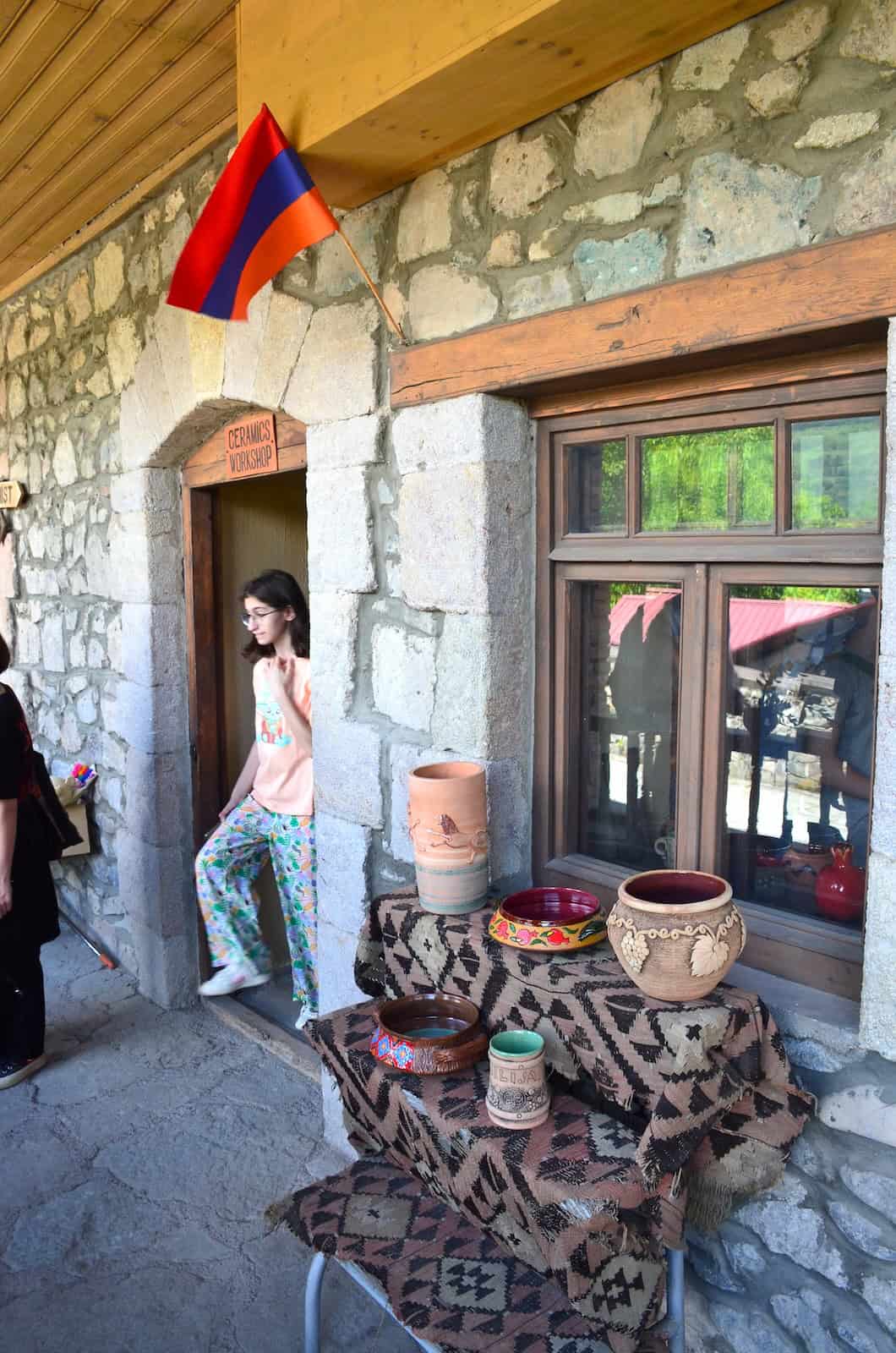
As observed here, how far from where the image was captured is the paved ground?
87.8 inches

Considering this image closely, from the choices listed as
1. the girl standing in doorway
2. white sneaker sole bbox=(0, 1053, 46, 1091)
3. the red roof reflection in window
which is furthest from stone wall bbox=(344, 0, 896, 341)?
white sneaker sole bbox=(0, 1053, 46, 1091)

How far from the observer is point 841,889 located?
1833 mm

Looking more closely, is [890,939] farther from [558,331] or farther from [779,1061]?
[558,331]

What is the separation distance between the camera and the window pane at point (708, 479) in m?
1.85

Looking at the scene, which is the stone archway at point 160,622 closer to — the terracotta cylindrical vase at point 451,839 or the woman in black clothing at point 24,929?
the woman in black clothing at point 24,929

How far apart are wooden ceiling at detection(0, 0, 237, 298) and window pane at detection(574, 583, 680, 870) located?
1.71 meters

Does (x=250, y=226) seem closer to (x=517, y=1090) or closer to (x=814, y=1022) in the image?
(x=517, y=1090)

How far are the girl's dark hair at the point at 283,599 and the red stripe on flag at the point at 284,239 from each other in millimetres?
1117

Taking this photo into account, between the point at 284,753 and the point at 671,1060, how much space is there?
193 centimetres

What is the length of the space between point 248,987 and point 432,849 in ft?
6.95

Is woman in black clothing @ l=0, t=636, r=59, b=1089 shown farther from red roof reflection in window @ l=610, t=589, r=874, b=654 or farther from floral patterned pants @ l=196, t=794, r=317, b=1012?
red roof reflection in window @ l=610, t=589, r=874, b=654

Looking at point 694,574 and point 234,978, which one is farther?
point 234,978

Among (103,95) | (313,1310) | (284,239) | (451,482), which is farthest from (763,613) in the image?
(103,95)

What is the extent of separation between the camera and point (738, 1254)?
5.87 ft
